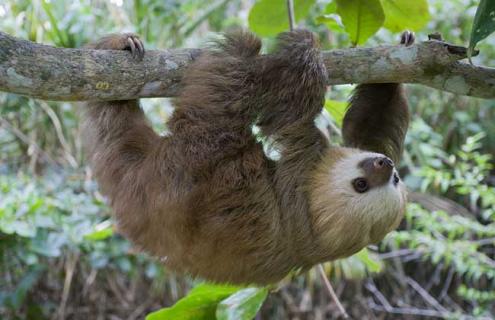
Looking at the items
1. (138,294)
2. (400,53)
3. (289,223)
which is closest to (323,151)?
(289,223)

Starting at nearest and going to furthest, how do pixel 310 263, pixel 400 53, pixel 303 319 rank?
pixel 400 53 → pixel 310 263 → pixel 303 319

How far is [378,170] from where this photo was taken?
389 cm

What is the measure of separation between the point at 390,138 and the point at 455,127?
14.1 feet

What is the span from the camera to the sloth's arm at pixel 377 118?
4660mm

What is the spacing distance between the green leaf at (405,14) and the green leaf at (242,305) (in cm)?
220

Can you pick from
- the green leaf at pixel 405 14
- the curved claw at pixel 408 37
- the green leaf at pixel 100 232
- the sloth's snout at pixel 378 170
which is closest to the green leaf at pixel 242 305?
the sloth's snout at pixel 378 170

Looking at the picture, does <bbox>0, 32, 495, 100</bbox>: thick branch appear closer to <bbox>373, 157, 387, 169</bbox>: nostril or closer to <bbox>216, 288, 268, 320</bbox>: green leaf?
<bbox>373, 157, 387, 169</bbox>: nostril

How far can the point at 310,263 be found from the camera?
3.91 m

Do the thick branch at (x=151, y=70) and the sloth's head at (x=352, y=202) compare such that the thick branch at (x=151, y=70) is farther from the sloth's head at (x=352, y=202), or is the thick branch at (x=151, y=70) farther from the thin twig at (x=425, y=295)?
the thin twig at (x=425, y=295)

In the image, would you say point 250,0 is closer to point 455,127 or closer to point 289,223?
point 455,127

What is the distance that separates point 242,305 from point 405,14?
7.95ft

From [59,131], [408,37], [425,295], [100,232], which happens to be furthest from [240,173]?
[425,295]

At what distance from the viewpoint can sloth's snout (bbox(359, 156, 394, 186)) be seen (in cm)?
388

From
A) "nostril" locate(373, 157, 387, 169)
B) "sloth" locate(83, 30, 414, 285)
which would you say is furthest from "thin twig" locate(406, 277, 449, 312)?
"nostril" locate(373, 157, 387, 169)
